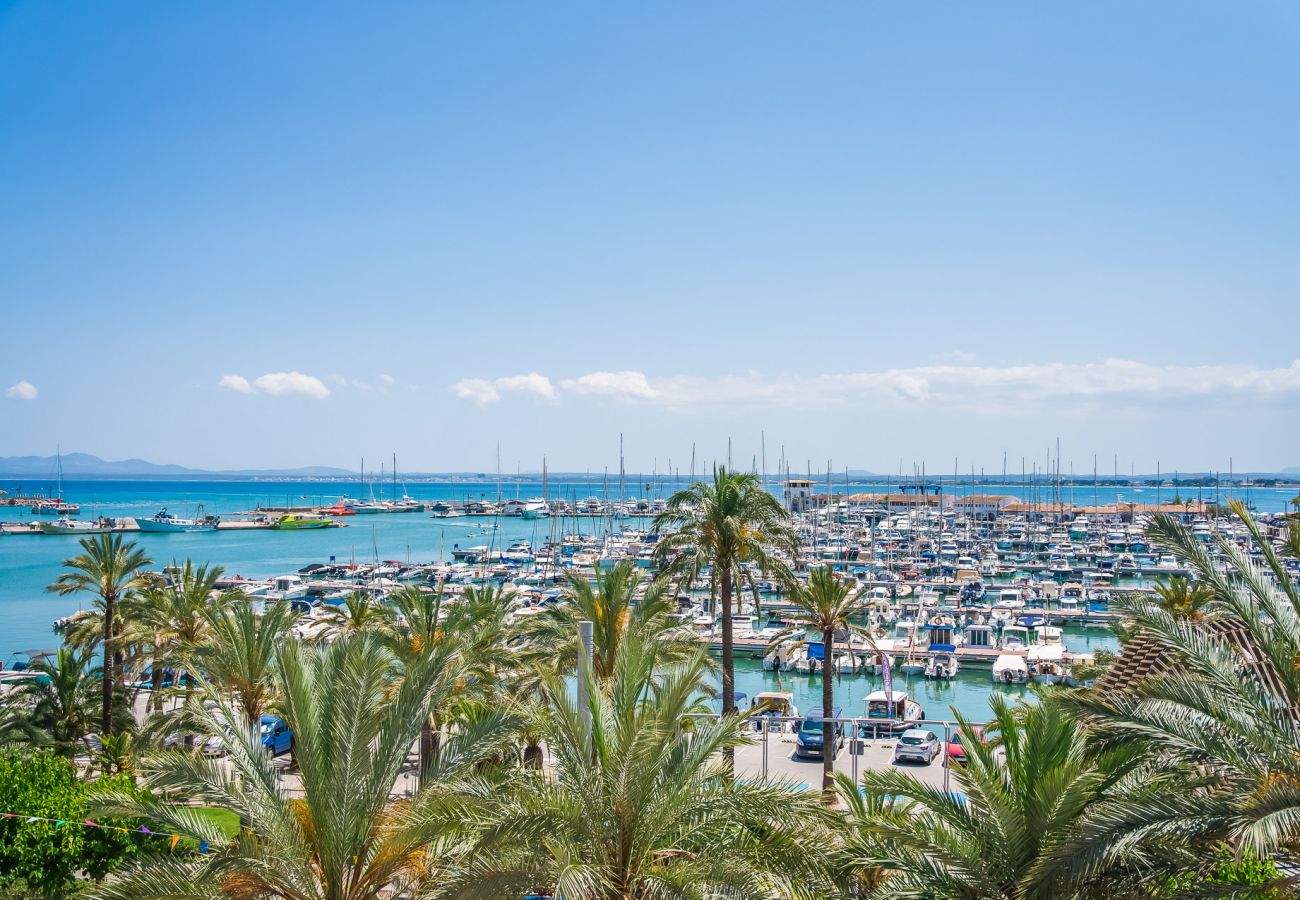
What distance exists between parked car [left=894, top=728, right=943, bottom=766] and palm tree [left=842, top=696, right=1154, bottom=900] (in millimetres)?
20341

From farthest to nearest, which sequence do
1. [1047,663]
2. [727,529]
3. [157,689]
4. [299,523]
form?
[299,523] < [1047,663] < [157,689] < [727,529]

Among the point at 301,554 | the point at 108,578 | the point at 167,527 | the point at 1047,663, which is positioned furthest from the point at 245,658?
the point at 167,527

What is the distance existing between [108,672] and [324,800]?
20.3 meters

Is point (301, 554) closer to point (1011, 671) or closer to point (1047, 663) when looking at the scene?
point (1011, 671)

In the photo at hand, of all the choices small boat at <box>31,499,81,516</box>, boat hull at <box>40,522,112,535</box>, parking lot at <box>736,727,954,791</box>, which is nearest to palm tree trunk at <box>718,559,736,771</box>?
parking lot at <box>736,727,954,791</box>

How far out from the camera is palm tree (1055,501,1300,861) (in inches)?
327

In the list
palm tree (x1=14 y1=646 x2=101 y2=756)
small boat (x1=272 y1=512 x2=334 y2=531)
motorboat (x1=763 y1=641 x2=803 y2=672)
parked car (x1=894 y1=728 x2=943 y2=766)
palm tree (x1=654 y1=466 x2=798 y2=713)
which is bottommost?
motorboat (x1=763 y1=641 x2=803 y2=672)

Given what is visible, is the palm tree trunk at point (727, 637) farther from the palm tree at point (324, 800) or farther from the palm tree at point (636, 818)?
the palm tree at point (324, 800)

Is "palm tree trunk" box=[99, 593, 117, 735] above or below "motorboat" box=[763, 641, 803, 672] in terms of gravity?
above

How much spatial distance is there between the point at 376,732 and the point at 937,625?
49727 millimetres

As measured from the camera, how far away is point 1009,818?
973 centimetres

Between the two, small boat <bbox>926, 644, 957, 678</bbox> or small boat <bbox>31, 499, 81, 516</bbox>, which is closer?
small boat <bbox>926, 644, 957, 678</bbox>

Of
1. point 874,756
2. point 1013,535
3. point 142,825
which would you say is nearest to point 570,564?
point 1013,535

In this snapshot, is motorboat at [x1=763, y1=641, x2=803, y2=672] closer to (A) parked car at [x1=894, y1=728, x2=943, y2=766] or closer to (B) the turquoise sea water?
(B) the turquoise sea water
